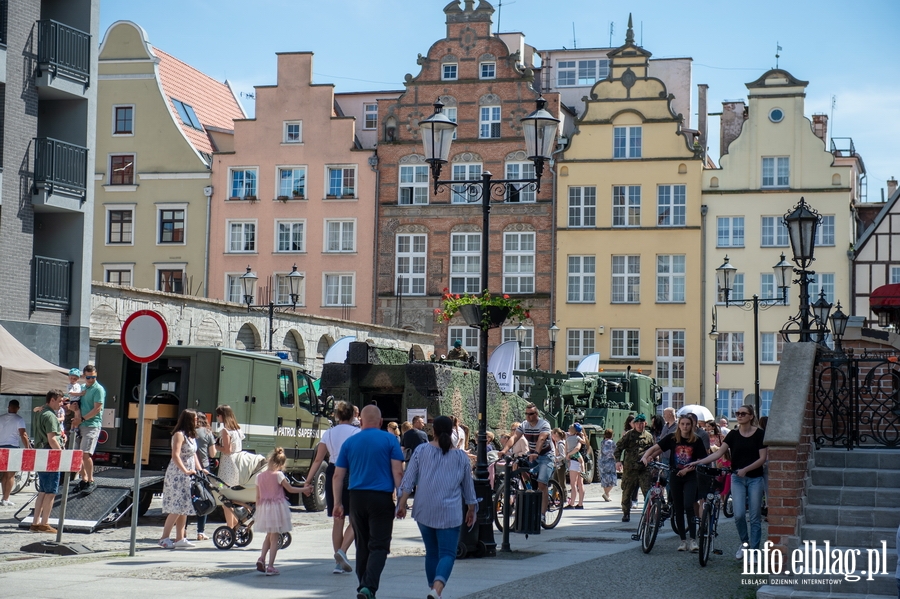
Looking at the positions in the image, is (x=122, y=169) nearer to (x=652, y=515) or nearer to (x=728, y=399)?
(x=728, y=399)

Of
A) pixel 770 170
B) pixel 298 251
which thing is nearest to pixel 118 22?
pixel 298 251

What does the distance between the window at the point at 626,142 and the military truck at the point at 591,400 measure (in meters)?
13.4

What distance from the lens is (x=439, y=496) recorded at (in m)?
10.2

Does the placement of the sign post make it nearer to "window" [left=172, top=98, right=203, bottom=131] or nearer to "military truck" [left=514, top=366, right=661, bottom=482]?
"military truck" [left=514, top=366, right=661, bottom=482]

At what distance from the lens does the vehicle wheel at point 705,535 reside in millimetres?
13227

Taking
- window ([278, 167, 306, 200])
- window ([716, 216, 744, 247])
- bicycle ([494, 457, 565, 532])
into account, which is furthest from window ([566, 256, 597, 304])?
bicycle ([494, 457, 565, 532])

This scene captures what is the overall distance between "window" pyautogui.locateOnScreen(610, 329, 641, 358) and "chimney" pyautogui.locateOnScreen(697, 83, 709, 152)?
10.8 metres

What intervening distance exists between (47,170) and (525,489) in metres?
15.4

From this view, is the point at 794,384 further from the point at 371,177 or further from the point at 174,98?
the point at 174,98

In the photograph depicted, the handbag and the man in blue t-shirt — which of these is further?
the handbag

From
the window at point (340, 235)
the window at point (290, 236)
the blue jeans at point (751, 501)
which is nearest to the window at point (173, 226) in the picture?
the window at point (290, 236)

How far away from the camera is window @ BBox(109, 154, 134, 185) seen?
50156 mm

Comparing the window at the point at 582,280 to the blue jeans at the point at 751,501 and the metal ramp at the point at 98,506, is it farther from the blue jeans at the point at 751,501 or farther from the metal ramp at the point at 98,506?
the blue jeans at the point at 751,501

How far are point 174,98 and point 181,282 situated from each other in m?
7.56
